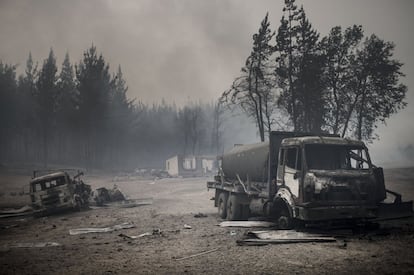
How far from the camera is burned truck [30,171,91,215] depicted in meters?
18.0

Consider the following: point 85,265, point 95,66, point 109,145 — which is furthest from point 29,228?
point 109,145

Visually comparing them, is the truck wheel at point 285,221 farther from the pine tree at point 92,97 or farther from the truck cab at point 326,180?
the pine tree at point 92,97

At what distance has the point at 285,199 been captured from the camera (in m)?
10.5

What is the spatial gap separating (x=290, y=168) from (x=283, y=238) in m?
2.28

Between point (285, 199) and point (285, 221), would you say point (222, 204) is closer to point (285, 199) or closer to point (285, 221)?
point (285, 221)

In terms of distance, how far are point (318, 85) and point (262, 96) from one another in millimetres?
4639

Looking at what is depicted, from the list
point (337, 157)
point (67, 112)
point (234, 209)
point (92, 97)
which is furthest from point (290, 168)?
point (67, 112)

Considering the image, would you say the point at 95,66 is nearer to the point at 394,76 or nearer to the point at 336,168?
the point at 394,76

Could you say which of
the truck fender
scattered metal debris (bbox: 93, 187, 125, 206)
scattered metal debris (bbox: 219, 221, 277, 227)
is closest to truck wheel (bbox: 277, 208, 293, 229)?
the truck fender

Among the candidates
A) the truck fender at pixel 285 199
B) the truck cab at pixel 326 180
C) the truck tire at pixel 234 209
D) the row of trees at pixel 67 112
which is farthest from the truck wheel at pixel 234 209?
the row of trees at pixel 67 112

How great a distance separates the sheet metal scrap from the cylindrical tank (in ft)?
8.38

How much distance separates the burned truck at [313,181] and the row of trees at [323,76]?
14.9m

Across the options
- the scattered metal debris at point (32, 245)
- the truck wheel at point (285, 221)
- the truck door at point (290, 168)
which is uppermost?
the truck door at point (290, 168)

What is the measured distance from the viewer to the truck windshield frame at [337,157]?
34.2 ft
